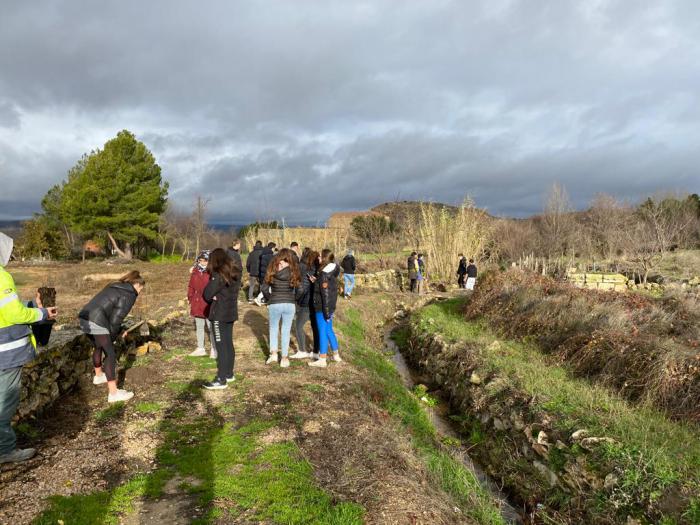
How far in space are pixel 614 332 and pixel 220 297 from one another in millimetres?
6651

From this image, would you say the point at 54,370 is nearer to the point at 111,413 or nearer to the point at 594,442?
the point at 111,413

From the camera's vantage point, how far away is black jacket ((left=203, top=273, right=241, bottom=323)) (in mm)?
5496

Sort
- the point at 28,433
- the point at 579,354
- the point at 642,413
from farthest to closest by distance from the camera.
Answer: the point at 579,354, the point at 642,413, the point at 28,433

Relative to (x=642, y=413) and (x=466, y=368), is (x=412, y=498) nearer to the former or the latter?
(x=642, y=413)

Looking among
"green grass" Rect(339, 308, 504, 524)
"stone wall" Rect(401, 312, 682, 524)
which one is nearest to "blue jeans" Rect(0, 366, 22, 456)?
"green grass" Rect(339, 308, 504, 524)

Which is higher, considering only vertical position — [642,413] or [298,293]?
[298,293]

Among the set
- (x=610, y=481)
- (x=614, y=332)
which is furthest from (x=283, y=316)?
(x=614, y=332)

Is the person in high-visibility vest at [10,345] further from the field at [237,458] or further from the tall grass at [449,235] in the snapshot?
the tall grass at [449,235]

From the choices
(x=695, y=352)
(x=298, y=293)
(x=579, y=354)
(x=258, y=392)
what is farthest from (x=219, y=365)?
(x=695, y=352)

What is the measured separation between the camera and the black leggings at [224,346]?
18.5 ft

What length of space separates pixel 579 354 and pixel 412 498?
5.03m

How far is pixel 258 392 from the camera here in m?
5.86

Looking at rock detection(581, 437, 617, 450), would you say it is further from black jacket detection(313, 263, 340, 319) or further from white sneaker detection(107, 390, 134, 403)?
white sneaker detection(107, 390, 134, 403)

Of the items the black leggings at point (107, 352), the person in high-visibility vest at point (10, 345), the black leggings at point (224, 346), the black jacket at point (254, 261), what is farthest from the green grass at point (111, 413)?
the black jacket at point (254, 261)
